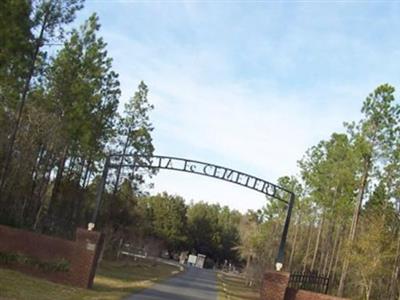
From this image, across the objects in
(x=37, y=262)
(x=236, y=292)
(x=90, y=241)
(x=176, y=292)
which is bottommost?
(x=236, y=292)

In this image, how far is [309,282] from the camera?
2047cm

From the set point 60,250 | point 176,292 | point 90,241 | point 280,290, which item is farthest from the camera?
point 176,292

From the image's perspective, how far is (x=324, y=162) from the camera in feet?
143

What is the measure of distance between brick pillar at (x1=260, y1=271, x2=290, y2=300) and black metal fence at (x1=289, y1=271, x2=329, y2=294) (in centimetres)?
58

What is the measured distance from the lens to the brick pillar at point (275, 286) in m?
19.1

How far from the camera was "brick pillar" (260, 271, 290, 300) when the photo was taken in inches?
750

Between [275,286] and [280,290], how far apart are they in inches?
7.9

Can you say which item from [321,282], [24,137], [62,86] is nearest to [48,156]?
[24,137]

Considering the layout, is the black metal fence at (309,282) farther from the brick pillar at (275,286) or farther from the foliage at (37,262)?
the foliage at (37,262)

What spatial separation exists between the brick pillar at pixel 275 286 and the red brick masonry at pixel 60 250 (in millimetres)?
5829

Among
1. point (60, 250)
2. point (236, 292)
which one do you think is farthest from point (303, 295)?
point (236, 292)

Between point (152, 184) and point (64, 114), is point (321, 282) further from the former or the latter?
point (152, 184)

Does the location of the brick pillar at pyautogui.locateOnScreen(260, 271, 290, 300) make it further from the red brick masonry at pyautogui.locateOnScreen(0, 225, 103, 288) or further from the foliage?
the foliage

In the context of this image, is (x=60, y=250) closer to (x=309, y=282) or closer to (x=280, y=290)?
(x=280, y=290)
